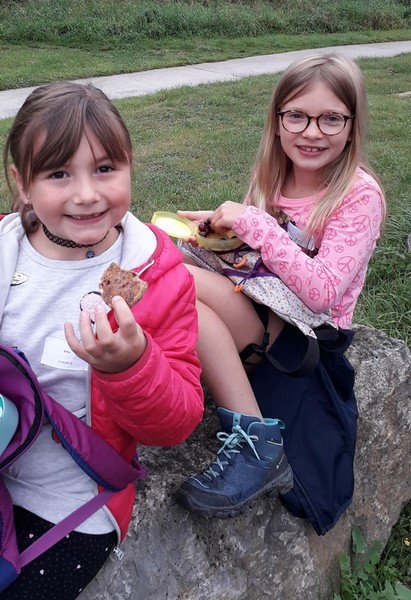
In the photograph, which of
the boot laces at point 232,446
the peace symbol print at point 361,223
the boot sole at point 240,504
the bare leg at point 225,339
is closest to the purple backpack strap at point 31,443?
the boot sole at point 240,504

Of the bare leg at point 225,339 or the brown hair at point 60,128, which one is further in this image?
the bare leg at point 225,339

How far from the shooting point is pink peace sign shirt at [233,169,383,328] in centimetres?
208

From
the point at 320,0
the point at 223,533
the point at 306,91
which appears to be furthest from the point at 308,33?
the point at 223,533

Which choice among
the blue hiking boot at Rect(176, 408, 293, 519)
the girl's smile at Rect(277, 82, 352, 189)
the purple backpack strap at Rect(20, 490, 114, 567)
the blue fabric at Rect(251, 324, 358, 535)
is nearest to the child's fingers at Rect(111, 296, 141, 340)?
the purple backpack strap at Rect(20, 490, 114, 567)

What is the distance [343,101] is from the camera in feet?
7.59

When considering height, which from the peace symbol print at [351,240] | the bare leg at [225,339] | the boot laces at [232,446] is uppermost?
the peace symbol print at [351,240]

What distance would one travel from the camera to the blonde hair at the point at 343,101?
2236mm

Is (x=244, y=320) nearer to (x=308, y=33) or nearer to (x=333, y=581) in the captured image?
(x=333, y=581)

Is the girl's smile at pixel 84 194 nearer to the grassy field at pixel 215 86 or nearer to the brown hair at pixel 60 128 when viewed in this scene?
the brown hair at pixel 60 128

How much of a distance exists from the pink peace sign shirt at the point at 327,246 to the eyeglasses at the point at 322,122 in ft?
0.66

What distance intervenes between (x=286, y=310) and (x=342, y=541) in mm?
788

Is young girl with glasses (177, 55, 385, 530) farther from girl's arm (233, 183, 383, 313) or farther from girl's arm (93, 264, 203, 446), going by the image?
girl's arm (93, 264, 203, 446)

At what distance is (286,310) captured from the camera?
210 centimetres

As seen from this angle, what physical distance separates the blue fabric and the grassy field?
0.47 m
